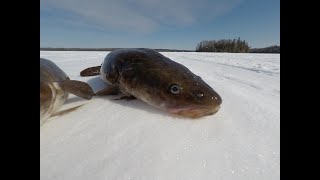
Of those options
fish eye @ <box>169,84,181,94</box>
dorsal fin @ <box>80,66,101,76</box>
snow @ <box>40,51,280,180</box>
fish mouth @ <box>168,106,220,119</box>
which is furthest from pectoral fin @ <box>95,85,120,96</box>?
dorsal fin @ <box>80,66,101,76</box>

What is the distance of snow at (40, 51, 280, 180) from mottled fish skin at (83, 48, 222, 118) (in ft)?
0.29

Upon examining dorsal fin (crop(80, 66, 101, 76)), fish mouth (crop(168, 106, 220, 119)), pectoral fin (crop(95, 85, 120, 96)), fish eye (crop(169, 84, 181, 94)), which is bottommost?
fish mouth (crop(168, 106, 220, 119))

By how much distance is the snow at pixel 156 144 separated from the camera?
130cm

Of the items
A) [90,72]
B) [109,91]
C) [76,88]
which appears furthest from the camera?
[90,72]

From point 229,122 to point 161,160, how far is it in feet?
2.47

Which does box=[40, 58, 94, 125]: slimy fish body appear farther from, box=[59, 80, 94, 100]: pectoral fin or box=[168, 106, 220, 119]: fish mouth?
box=[168, 106, 220, 119]: fish mouth

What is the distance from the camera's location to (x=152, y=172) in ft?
4.25

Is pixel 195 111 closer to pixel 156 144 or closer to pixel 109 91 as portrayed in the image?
pixel 156 144

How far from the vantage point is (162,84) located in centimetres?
221

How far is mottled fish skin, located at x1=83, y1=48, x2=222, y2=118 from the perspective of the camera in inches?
77.3

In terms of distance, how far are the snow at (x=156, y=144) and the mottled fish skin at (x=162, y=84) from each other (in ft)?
0.29

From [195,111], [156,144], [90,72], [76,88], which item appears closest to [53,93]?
[76,88]

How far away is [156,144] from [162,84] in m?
0.74

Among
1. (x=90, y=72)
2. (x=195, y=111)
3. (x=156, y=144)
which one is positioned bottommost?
(x=156, y=144)
